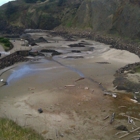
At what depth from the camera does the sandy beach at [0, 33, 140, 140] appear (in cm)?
1669

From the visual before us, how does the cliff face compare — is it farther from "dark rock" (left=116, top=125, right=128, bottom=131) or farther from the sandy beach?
"dark rock" (left=116, top=125, right=128, bottom=131)

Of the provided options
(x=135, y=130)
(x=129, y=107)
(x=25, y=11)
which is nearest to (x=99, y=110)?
(x=129, y=107)

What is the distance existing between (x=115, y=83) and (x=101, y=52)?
60.9ft

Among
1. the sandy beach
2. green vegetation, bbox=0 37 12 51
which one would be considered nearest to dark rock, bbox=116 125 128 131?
the sandy beach

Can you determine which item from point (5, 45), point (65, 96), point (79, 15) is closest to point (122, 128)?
point (65, 96)

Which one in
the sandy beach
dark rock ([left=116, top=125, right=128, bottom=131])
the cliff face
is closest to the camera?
dark rock ([left=116, top=125, right=128, bottom=131])

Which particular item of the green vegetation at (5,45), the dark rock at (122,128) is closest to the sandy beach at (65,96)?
the dark rock at (122,128)

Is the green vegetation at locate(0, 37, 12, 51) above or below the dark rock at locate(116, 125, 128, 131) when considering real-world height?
below

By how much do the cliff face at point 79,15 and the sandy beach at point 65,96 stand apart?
51.9 ft

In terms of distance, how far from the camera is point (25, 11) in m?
82.2

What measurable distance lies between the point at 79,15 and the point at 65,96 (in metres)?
51.8

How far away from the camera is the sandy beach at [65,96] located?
16.7 metres

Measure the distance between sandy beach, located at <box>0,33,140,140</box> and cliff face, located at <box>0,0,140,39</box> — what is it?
15.8 meters

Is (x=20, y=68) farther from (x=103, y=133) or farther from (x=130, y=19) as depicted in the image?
(x=130, y=19)
